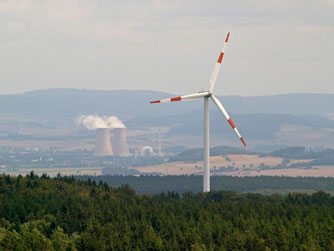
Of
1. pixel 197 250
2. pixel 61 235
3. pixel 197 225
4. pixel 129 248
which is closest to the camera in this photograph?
pixel 197 250

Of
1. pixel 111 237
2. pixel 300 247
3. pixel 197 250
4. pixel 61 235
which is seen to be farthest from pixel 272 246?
pixel 61 235

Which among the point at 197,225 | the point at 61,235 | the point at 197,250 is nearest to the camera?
the point at 197,250

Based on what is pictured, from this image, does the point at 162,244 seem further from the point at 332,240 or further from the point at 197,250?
the point at 332,240

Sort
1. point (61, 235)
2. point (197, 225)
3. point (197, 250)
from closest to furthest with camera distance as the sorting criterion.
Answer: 1. point (197, 250)
2. point (61, 235)
3. point (197, 225)

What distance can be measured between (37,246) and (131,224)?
3874 cm

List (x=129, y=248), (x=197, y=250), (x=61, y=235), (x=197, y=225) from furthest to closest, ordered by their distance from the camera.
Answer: (x=197, y=225), (x=61, y=235), (x=129, y=248), (x=197, y=250)

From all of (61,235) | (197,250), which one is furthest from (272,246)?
(61,235)

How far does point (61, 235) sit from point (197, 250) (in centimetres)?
3544

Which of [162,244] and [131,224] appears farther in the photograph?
[131,224]

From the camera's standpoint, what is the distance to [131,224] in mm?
198875

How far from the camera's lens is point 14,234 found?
176m

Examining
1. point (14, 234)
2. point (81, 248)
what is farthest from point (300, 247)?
point (14, 234)

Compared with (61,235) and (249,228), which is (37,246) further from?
(249,228)

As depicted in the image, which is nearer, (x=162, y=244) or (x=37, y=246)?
(x=37, y=246)
